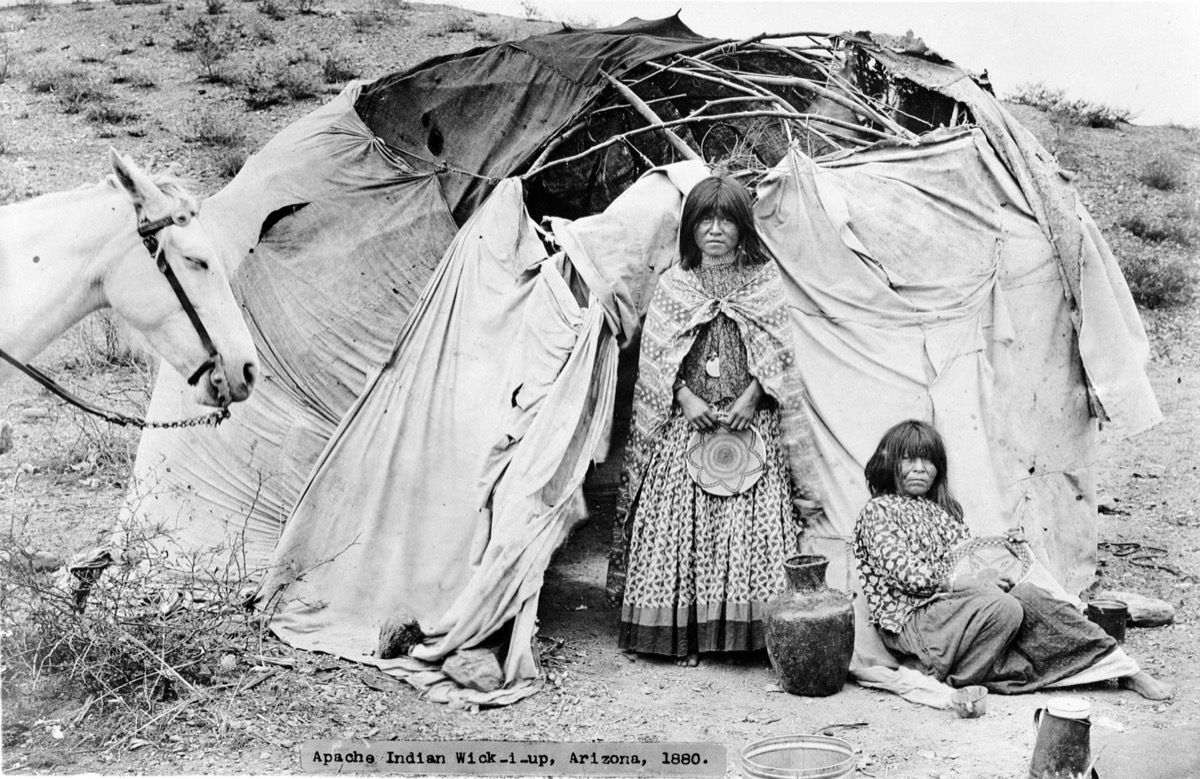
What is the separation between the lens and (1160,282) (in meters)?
10.6

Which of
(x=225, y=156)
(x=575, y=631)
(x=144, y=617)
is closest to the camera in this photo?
(x=144, y=617)

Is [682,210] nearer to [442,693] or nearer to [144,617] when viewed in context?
[442,693]

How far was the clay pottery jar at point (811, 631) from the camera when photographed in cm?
393

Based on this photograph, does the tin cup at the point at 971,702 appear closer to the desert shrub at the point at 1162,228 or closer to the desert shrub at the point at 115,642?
the desert shrub at the point at 115,642

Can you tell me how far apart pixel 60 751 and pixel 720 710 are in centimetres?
210

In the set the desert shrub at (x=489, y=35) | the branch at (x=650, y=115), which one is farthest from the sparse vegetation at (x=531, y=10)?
the branch at (x=650, y=115)

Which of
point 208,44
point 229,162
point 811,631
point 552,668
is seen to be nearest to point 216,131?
point 229,162

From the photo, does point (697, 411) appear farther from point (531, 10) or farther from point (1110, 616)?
point (531, 10)

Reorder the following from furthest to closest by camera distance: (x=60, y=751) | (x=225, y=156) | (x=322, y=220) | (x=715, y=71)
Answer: (x=225, y=156), (x=715, y=71), (x=322, y=220), (x=60, y=751)

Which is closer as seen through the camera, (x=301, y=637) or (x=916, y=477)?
(x=916, y=477)

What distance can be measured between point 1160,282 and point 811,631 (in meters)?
8.18

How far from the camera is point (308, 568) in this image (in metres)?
4.57

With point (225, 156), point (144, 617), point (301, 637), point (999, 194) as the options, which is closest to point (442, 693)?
point (301, 637)
